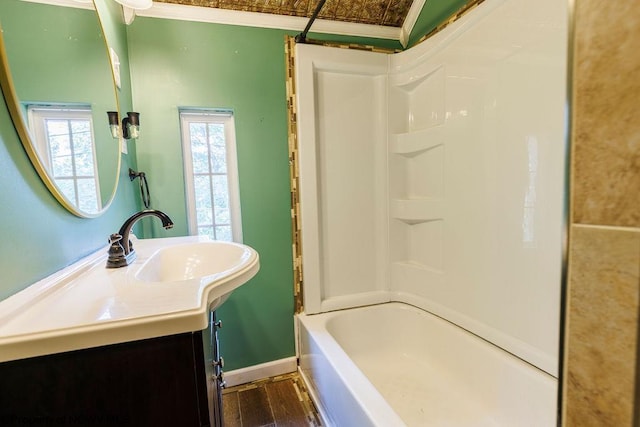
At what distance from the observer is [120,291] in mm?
689

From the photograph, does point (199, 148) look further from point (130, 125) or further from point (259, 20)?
point (259, 20)

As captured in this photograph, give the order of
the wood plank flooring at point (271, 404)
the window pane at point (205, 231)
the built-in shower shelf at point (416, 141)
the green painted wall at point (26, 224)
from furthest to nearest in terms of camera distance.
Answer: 1. the window pane at point (205, 231)
2. the built-in shower shelf at point (416, 141)
3. the wood plank flooring at point (271, 404)
4. the green painted wall at point (26, 224)

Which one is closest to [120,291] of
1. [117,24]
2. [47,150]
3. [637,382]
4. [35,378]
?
[35,378]

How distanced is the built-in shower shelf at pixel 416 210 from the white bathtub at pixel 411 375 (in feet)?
2.02

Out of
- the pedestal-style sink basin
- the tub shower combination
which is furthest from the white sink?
the tub shower combination

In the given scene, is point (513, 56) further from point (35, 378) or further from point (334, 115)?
point (35, 378)

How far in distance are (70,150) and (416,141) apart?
1733 millimetres

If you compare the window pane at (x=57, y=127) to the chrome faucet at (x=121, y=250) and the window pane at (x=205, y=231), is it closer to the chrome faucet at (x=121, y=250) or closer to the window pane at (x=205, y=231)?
the chrome faucet at (x=121, y=250)

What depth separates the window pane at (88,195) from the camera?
94 cm

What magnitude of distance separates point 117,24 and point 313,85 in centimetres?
107

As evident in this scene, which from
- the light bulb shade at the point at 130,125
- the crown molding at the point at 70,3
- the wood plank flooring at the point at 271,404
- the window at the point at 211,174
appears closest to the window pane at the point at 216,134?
the window at the point at 211,174

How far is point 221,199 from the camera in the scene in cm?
188

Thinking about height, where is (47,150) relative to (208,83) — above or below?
below

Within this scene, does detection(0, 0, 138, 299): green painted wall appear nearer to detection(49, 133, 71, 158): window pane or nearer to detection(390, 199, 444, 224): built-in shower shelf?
detection(49, 133, 71, 158): window pane
